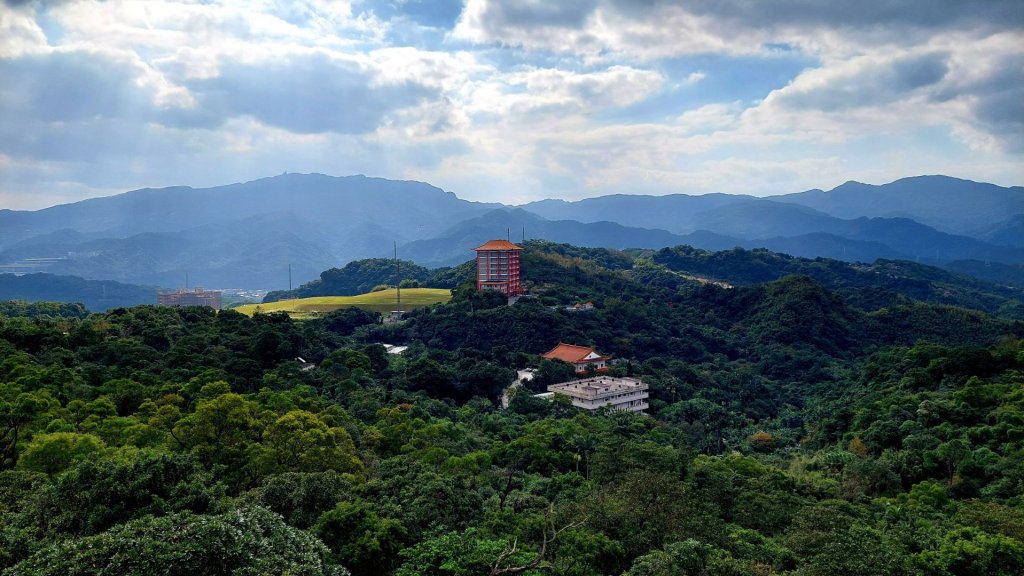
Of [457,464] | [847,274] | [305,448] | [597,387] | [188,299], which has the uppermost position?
[305,448]

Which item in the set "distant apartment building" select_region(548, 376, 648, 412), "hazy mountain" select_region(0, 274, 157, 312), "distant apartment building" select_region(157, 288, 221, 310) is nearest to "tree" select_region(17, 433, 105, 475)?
"distant apartment building" select_region(548, 376, 648, 412)

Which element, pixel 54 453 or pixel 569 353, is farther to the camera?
pixel 569 353

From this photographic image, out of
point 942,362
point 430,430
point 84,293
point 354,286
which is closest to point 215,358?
point 430,430

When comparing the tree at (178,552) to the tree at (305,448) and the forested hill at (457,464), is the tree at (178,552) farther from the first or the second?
the tree at (305,448)

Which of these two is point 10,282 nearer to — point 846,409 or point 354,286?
point 354,286

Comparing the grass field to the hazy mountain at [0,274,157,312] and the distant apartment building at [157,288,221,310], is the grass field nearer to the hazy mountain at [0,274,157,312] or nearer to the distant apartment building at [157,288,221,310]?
the distant apartment building at [157,288,221,310]

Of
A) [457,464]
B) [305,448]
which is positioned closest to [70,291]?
[457,464]

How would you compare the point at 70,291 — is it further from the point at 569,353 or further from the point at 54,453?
the point at 54,453

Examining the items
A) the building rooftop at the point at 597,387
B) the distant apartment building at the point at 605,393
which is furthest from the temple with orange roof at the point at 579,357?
the distant apartment building at the point at 605,393
